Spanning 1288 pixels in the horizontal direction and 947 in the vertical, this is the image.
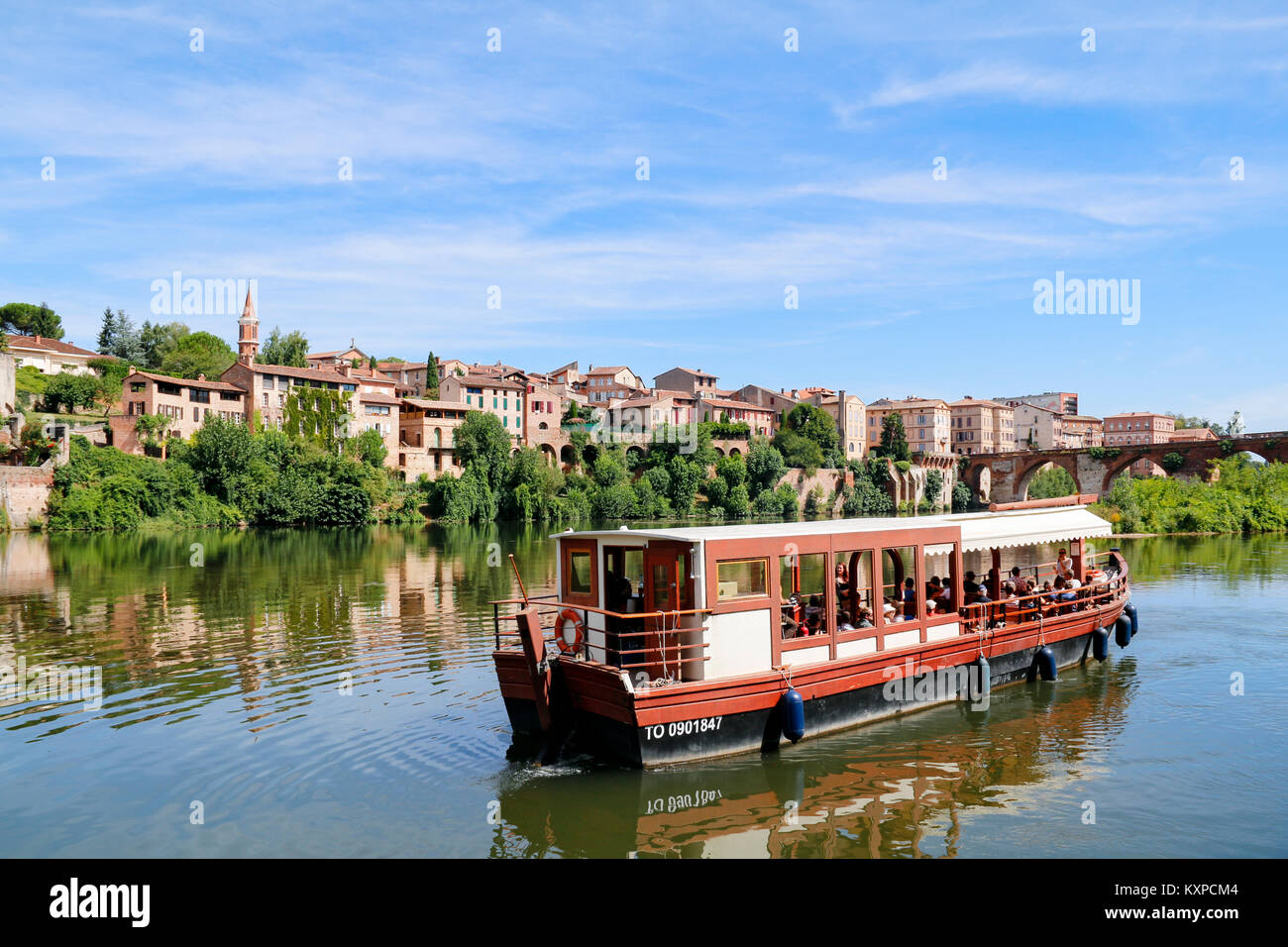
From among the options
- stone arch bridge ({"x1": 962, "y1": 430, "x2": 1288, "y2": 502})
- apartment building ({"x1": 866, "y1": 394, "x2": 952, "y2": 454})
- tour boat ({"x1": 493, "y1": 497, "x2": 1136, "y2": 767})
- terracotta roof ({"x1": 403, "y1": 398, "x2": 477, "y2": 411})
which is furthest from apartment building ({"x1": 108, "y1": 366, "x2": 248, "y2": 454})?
apartment building ({"x1": 866, "y1": 394, "x2": 952, "y2": 454})

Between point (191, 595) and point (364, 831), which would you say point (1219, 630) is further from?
point (191, 595)

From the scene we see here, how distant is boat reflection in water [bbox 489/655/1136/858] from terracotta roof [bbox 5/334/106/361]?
316ft

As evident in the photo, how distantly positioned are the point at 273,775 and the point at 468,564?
28265mm

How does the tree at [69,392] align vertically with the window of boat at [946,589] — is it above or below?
above

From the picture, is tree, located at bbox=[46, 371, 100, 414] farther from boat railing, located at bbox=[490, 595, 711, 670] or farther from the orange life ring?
boat railing, located at bbox=[490, 595, 711, 670]

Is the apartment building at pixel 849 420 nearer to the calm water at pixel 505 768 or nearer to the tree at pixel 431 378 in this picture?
the tree at pixel 431 378

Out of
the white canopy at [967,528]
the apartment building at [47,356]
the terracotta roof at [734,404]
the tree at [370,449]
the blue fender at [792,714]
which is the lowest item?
the blue fender at [792,714]

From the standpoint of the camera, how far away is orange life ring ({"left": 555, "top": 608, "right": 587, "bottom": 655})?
13828mm

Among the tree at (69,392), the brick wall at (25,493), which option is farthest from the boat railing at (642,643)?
the tree at (69,392)

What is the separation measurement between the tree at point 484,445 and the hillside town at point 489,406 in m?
4.50

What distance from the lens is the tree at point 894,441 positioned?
11881 centimetres

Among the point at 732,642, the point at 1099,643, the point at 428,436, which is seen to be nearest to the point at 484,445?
the point at 428,436

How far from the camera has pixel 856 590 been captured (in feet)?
51.2
